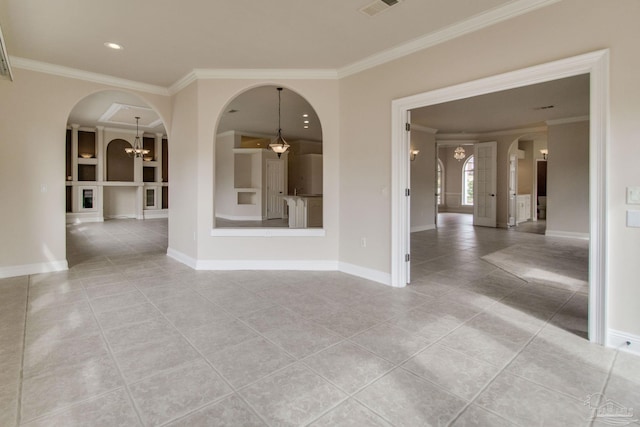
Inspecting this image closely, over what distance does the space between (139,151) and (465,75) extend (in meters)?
10.9

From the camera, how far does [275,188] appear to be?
11.6 metres

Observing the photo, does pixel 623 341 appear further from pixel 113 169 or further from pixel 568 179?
pixel 113 169

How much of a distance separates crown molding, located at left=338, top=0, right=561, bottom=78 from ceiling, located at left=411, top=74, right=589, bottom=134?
285 cm

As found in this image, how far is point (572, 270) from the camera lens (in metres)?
4.91

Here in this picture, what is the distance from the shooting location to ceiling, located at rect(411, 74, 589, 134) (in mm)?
5734

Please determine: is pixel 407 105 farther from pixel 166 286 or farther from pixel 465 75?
pixel 166 286

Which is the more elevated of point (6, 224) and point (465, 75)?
point (465, 75)

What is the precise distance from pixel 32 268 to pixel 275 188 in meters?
7.51

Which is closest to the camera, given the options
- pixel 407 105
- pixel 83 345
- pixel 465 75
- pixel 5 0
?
pixel 83 345

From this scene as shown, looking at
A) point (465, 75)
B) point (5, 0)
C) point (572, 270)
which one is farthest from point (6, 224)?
point (572, 270)

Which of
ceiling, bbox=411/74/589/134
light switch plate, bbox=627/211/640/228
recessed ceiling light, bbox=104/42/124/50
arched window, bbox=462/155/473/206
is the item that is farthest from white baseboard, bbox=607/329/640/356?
arched window, bbox=462/155/473/206

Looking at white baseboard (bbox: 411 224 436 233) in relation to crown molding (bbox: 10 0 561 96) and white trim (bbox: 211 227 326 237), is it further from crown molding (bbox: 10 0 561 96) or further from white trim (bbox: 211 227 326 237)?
crown molding (bbox: 10 0 561 96)

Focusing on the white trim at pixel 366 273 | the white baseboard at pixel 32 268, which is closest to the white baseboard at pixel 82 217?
the white baseboard at pixel 32 268

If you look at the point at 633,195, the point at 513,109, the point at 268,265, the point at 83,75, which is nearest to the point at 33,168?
the point at 83,75
